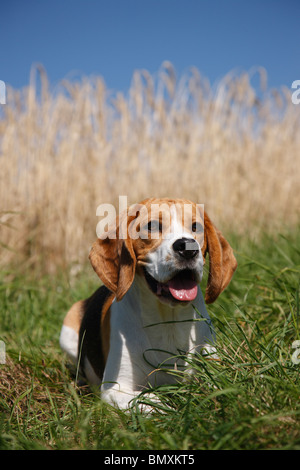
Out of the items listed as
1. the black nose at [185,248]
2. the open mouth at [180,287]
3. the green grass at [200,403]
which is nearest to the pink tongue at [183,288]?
the open mouth at [180,287]

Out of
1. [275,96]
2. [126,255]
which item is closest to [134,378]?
[126,255]

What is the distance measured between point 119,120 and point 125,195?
1139 mm

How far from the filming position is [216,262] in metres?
2.82

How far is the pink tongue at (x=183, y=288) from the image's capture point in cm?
256

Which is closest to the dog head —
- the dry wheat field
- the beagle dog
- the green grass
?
the beagle dog

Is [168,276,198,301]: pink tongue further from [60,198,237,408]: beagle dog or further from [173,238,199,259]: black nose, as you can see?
[173,238,199,259]: black nose

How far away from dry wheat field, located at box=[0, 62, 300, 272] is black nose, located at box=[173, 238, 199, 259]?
11.4 feet

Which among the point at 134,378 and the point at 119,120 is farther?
the point at 119,120

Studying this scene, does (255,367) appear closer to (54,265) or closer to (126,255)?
(126,255)

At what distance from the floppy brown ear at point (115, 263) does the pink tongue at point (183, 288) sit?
9.2 inches

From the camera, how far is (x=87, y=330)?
341 centimetres

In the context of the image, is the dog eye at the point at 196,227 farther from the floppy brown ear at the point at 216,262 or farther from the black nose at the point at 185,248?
the black nose at the point at 185,248

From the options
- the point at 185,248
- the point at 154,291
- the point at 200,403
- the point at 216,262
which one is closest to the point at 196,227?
the point at 216,262

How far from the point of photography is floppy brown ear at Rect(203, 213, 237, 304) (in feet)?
9.25
